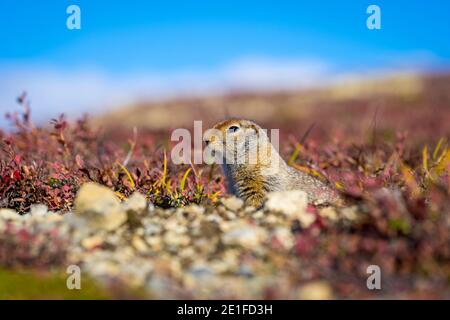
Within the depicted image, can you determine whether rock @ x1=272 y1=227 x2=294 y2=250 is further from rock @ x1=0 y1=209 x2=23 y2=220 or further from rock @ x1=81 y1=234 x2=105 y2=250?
rock @ x1=0 y1=209 x2=23 y2=220

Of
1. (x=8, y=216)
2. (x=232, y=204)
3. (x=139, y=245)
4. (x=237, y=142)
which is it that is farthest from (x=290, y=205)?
(x=8, y=216)

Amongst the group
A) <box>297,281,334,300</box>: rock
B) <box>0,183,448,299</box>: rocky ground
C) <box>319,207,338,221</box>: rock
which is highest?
<box>319,207,338,221</box>: rock

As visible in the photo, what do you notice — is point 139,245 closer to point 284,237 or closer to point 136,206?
point 136,206

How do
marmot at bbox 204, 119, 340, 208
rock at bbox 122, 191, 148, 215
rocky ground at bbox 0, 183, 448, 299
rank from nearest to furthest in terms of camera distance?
rocky ground at bbox 0, 183, 448, 299 < rock at bbox 122, 191, 148, 215 < marmot at bbox 204, 119, 340, 208

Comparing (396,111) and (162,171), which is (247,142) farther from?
(396,111)

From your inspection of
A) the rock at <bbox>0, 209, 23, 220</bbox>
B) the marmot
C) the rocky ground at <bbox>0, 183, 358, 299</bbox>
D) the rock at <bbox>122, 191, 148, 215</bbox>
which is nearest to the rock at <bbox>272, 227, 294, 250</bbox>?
the rocky ground at <bbox>0, 183, 358, 299</bbox>

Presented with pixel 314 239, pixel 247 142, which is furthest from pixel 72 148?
pixel 314 239
